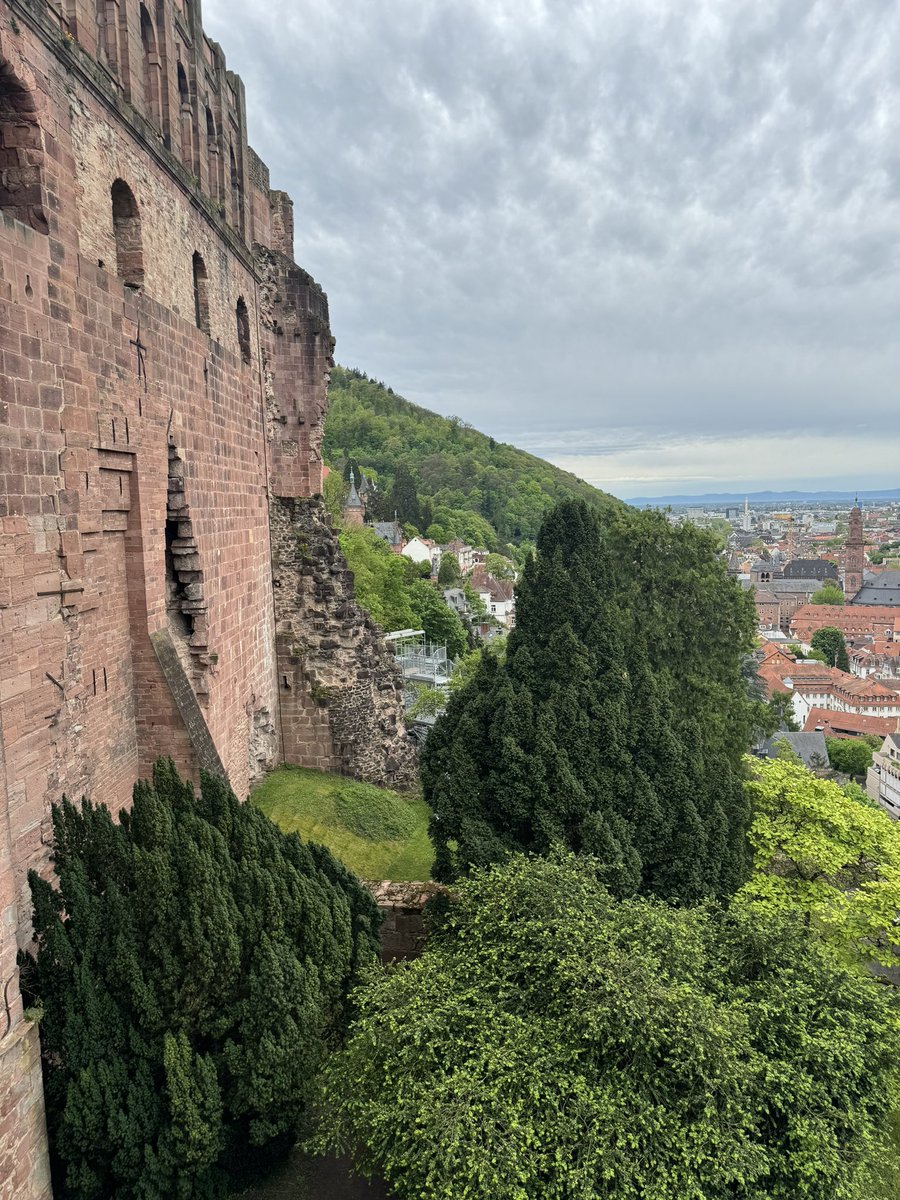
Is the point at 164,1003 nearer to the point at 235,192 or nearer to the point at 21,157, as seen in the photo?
the point at 21,157

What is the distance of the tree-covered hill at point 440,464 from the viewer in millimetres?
113688

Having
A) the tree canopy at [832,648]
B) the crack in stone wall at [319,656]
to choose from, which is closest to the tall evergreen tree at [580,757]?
the crack in stone wall at [319,656]

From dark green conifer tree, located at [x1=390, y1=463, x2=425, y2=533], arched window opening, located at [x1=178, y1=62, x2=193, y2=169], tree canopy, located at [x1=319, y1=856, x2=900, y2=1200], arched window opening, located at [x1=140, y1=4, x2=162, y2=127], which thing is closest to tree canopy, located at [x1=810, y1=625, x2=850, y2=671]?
dark green conifer tree, located at [x1=390, y1=463, x2=425, y2=533]

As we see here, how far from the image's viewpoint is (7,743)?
7.16m

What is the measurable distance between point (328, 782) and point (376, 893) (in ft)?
16.8

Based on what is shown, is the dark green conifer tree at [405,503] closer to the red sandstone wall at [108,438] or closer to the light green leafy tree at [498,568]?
the light green leafy tree at [498,568]

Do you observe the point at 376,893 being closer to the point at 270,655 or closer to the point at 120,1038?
the point at 120,1038

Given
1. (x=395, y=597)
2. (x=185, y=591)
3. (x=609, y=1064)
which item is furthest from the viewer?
(x=395, y=597)

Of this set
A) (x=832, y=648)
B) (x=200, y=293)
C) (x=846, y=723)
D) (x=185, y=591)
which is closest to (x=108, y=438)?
(x=185, y=591)

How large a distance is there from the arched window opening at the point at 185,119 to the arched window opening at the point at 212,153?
1087 millimetres

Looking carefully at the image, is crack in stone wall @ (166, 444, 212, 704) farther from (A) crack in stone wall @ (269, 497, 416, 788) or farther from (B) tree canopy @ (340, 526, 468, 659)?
(B) tree canopy @ (340, 526, 468, 659)

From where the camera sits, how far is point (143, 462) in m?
10.1

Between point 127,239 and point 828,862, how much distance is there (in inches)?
625

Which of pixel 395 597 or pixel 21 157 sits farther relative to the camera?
pixel 395 597
